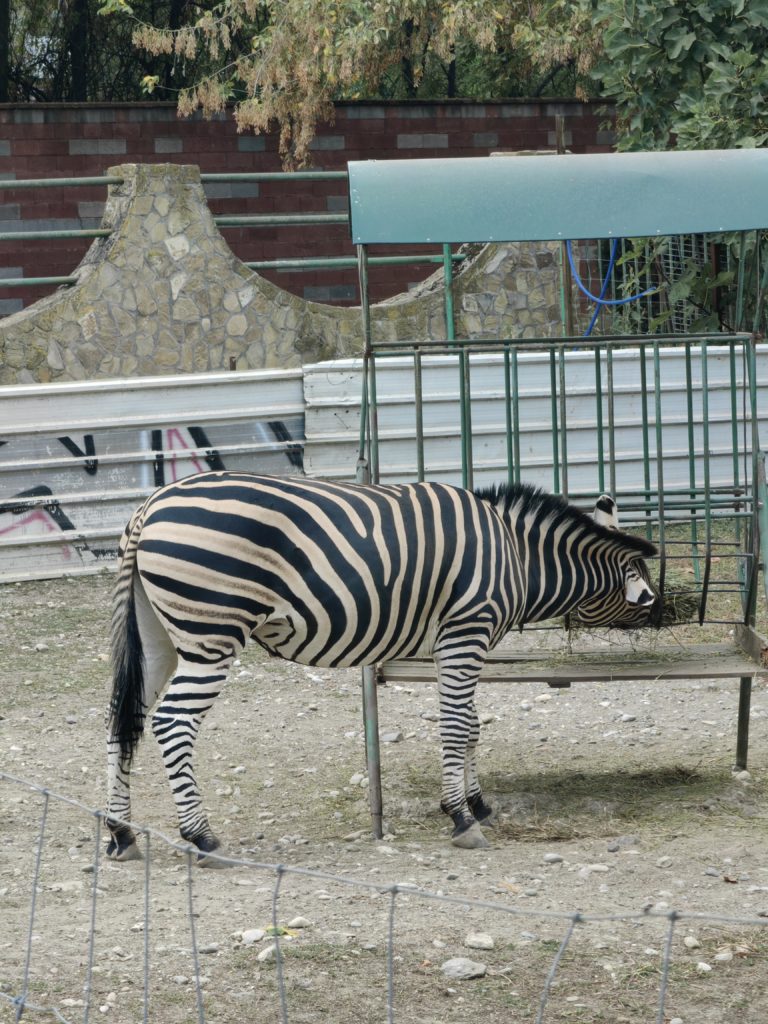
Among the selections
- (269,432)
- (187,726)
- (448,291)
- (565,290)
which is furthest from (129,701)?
(565,290)

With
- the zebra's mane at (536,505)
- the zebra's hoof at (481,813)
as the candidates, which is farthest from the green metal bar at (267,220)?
the zebra's hoof at (481,813)

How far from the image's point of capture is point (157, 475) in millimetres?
9875

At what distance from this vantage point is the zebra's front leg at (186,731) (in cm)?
509

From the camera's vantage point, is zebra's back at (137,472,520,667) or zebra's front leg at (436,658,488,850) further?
zebra's front leg at (436,658,488,850)

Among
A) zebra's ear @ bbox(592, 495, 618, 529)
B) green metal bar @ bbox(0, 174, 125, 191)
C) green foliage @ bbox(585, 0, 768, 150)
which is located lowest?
zebra's ear @ bbox(592, 495, 618, 529)

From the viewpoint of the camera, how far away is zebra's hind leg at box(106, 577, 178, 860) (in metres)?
5.18

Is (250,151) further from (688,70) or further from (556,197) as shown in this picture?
(556,197)

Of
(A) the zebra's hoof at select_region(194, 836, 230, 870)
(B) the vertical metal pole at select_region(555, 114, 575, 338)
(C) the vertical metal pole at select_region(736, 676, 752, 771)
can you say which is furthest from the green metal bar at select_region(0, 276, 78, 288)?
(C) the vertical metal pole at select_region(736, 676, 752, 771)

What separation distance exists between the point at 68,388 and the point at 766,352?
5.26m

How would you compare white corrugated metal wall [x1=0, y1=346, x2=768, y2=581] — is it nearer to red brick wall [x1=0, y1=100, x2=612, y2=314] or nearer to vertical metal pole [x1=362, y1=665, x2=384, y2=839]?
red brick wall [x1=0, y1=100, x2=612, y2=314]

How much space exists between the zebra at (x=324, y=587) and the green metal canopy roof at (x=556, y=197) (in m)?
1.03

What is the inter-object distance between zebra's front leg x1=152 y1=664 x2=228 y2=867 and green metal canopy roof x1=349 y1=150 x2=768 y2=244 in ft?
5.78

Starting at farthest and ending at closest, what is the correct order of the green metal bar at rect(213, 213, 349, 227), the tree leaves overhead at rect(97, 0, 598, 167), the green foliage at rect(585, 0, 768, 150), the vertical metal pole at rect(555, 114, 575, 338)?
the tree leaves overhead at rect(97, 0, 598, 167) < the green metal bar at rect(213, 213, 349, 227) < the green foliage at rect(585, 0, 768, 150) < the vertical metal pole at rect(555, 114, 575, 338)

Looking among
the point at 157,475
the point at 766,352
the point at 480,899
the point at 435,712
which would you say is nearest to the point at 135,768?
the point at 435,712
